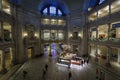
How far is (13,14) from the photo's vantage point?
66.2 feet

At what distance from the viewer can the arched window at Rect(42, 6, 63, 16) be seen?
33.3 metres

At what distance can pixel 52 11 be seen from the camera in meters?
34.0

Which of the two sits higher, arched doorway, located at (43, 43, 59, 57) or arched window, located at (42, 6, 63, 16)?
arched window, located at (42, 6, 63, 16)

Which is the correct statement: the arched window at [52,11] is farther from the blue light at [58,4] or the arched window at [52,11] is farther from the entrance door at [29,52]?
the entrance door at [29,52]

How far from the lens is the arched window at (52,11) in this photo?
109ft

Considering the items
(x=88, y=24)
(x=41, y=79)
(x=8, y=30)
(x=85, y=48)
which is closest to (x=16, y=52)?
(x=8, y=30)

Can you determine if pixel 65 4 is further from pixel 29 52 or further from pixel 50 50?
pixel 29 52

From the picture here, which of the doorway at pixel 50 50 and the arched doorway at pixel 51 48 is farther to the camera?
the arched doorway at pixel 51 48

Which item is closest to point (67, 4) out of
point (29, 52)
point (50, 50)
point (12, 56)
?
point (50, 50)

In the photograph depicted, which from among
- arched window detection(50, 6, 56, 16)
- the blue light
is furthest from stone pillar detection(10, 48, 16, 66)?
arched window detection(50, 6, 56, 16)

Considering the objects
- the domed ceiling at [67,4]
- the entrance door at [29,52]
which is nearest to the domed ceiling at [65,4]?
the domed ceiling at [67,4]

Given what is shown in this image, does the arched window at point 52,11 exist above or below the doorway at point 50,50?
above

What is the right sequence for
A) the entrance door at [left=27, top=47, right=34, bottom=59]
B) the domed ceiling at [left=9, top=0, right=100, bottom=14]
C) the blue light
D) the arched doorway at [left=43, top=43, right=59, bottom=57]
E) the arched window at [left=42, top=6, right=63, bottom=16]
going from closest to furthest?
the domed ceiling at [left=9, top=0, right=100, bottom=14], the entrance door at [left=27, top=47, right=34, bottom=59], the blue light, the arched doorway at [left=43, top=43, right=59, bottom=57], the arched window at [left=42, top=6, right=63, bottom=16]

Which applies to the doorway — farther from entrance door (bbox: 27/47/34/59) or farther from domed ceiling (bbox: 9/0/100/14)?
domed ceiling (bbox: 9/0/100/14)
